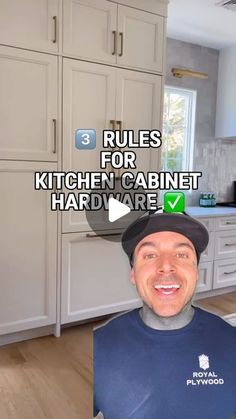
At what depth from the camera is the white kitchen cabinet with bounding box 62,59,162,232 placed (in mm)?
2094

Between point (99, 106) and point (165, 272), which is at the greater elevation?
point (99, 106)

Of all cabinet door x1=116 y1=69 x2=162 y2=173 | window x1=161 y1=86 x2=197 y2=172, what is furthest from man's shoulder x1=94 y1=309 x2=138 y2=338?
window x1=161 y1=86 x2=197 y2=172

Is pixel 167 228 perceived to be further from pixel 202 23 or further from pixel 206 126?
pixel 206 126

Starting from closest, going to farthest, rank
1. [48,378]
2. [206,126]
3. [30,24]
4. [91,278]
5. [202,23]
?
1. [48,378]
2. [30,24]
3. [91,278]
4. [202,23]
5. [206,126]

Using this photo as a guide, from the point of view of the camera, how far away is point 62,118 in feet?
6.79

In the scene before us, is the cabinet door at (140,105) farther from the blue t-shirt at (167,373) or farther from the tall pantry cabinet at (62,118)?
the blue t-shirt at (167,373)

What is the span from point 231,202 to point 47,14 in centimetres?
257

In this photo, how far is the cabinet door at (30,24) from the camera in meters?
1.86

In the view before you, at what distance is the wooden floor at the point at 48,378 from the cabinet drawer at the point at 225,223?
54.4 inches

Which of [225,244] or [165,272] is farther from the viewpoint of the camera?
[225,244]

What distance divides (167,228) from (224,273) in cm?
283

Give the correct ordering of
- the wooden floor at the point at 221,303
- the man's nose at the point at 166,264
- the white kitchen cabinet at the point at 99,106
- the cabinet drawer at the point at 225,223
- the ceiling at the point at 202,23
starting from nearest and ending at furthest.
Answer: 1. the man's nose at the point at 166,264
2. the white kitchen cabinet at the point at 99,106
3. the ceiling at the point at 202,23
4. the wooden floor at the point at 221,303
5. the cabinet drawer at the point at 225,223

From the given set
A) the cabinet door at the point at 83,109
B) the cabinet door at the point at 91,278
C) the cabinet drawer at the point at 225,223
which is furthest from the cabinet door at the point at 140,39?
the cabinet drawer at the point at 225,223

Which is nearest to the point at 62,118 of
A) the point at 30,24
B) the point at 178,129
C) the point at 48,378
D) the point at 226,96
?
the point at 30,24
